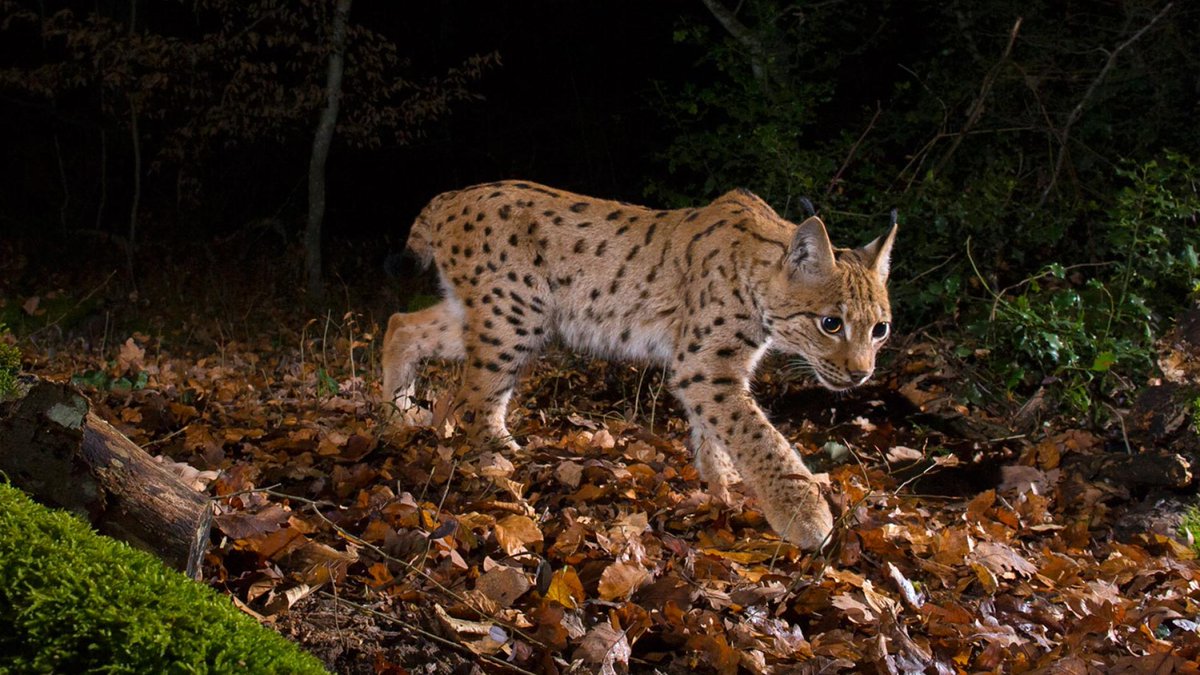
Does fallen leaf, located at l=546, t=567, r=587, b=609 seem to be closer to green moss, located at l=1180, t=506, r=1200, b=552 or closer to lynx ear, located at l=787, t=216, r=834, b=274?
lynx ear, located at l=787, t=216, r=834, b=274

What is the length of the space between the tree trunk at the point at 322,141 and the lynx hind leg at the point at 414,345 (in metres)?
6.14

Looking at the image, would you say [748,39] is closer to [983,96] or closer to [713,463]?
[983,96]

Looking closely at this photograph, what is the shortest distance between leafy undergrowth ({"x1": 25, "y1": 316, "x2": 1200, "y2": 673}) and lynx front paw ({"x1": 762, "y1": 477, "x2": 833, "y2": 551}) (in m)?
0.09

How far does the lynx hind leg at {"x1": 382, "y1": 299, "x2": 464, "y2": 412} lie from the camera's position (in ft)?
21.8

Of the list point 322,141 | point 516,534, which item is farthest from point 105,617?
point 322,141

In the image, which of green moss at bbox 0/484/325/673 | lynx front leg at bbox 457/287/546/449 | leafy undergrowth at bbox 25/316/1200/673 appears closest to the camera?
green moss at bbox 0/484/325/673

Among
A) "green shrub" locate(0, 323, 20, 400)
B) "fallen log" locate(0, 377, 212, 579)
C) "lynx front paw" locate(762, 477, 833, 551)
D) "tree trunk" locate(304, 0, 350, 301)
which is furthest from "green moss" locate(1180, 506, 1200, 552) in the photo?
"tree trunk" locate(304, 0, 350, 301)

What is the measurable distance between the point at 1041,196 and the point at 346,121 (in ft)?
25.2

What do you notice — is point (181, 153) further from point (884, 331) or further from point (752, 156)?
point (884, 331)

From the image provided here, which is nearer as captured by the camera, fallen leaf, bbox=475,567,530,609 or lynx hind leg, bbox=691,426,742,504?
fallen leaf, bbox=475,567,530,609

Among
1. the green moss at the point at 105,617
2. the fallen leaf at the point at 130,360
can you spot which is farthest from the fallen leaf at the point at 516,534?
the fallen leaf at the point at 130,360

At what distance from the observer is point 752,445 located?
4977mm

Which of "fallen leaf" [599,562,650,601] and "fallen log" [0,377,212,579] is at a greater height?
"fallen log" [0,377,212,579]

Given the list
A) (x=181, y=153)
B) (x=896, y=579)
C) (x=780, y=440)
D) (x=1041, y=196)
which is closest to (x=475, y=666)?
(x=896, y=579)
